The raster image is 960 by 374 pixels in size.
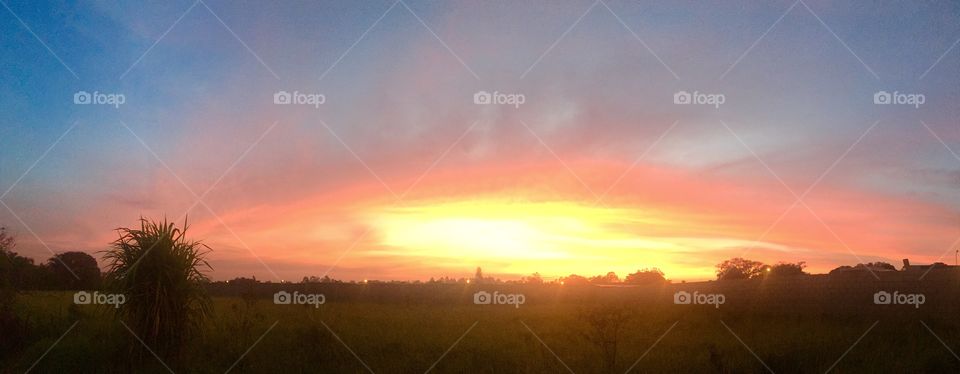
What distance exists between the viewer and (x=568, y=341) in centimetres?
1562

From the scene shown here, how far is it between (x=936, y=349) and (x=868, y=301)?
7.00 meters

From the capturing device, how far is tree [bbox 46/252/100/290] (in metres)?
30.8

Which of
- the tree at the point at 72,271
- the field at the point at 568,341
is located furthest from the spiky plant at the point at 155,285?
the tree at the point at 72,271

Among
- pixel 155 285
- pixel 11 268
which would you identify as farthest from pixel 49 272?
pixel 155 285

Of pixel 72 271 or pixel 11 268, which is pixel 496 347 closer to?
pixel 11 268

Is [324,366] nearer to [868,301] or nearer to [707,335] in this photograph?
[707,335]

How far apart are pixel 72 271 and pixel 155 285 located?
21.9 m

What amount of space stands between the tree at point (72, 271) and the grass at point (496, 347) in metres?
12.7

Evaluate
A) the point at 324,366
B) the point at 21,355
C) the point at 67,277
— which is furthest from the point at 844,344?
the point at 67,277

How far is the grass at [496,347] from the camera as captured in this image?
12.2m

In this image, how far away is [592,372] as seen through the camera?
1170 cm

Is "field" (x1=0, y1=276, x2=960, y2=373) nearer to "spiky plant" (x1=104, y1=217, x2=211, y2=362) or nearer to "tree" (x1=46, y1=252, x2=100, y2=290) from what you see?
"spiky plant" (x1=104, y1=217, x2=211, y2=362)

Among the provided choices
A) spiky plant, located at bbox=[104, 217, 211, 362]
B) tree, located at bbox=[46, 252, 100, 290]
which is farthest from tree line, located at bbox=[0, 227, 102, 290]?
spiky plant, located at bbox=[104, 217, 211, 362]

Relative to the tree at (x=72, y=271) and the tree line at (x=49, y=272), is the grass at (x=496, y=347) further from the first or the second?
the tree at (x=72, y=271)
